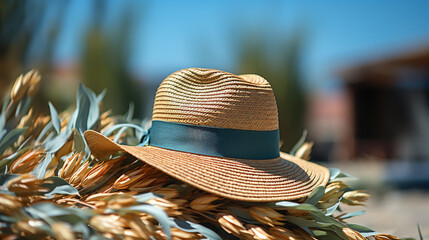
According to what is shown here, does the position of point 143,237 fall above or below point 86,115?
below

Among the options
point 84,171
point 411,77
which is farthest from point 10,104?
point 411,77

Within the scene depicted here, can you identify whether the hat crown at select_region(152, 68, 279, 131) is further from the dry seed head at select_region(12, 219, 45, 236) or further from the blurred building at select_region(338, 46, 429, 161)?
the blurred building at select_region(338, 46, 429, 161)

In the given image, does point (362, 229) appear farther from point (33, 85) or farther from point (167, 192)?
point (33, 85)

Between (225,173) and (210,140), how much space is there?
106 millimetres

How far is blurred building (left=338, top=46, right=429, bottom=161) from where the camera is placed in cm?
872

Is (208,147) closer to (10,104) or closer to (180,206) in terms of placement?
(180,206)

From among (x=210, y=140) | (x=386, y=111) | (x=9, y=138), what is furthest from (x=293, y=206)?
(x=386, y=111)

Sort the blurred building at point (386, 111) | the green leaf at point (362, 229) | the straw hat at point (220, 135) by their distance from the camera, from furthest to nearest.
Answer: the blurred building at point (386, 111) → the green leaf at point (362, 229) → the straw hat at point (220, 135)

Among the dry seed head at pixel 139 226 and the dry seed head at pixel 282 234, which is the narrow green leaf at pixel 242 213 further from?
the dry seed head at pixel 139 226

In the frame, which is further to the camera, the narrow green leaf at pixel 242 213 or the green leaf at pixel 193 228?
the narrow green leaf at pixel 242 213

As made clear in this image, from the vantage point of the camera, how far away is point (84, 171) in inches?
37.7

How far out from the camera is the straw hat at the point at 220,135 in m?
1.00

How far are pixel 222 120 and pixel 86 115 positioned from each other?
0.44 metres

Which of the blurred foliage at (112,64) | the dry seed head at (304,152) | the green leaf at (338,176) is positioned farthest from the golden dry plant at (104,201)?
the blurred foliage at (112,64)
